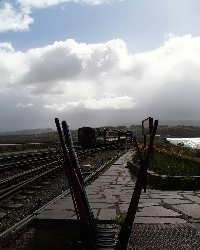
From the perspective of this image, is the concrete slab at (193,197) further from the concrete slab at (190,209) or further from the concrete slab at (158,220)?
the concrete slab at (158,220)

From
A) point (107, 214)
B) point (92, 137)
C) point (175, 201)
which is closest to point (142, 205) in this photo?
point (175, 201)

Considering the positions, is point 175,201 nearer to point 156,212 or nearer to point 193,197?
point 193,197

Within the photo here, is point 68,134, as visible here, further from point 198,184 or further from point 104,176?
point 104,176

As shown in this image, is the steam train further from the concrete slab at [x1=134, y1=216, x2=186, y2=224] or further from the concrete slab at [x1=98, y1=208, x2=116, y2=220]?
the concrete slab at [x1=134, y1=216, x2=186, y2=224]

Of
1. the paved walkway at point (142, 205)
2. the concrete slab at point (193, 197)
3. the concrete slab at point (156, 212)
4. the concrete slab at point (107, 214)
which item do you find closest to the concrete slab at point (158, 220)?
the paved walkway at point (142, 205)

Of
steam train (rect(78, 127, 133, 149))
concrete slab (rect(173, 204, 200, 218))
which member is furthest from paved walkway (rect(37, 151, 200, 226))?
steam train (rect(78, 127, 133, 149))

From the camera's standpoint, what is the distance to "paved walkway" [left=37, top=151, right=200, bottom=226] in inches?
259

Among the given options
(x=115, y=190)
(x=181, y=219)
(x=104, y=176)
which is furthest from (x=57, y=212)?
(x=104, y=176)

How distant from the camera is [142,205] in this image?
25.8ft

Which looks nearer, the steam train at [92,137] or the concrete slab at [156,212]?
the concrete slab at [156,212]

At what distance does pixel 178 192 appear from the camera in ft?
32.4

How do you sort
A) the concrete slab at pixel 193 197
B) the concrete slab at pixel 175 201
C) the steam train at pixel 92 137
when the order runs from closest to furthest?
the concrete slab at pixel 175 201 < the concrete slab at pixel 193 197 < the steam train at pixel 92 137

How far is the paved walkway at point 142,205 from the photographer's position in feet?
21.6

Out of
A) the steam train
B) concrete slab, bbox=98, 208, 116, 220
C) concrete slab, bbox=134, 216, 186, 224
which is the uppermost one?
the steam train
